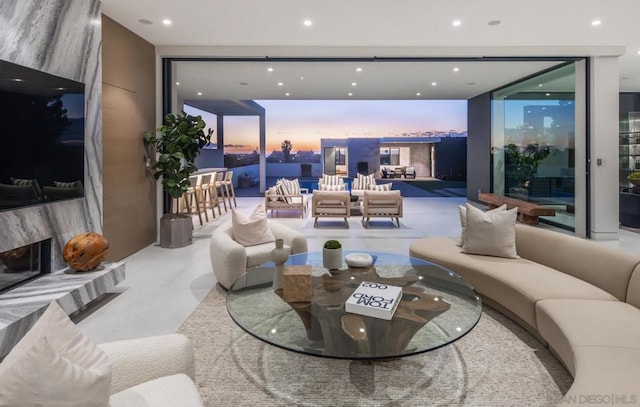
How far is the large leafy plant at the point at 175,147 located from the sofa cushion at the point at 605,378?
519 centimetres

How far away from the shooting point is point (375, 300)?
2254mm

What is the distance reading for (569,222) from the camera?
6.91 meters

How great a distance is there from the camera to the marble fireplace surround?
111 inches

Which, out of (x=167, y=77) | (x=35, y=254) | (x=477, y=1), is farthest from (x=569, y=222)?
(x=35, y=254)

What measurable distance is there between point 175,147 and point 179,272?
6.69 feet

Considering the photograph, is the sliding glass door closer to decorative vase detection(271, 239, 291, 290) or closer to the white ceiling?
the white ceiling

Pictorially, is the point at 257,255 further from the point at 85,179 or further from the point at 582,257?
the point at 582,257

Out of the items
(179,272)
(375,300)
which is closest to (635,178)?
(375,300)

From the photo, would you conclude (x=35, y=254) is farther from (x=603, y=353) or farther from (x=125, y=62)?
(x=603, y=353)

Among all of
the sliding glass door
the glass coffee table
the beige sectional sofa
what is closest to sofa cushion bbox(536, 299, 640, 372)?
the beige sectional sofa

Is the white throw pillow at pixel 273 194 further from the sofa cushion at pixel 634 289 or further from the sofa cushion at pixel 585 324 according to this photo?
the sofa cushion at pixel 634 289

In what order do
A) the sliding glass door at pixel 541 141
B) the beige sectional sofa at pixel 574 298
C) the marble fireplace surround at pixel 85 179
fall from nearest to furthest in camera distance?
the beige sectional sofa at pixel 574 298, the marble fireplace surround at pixel 85 179, the sliding glass door at pixel 541 141

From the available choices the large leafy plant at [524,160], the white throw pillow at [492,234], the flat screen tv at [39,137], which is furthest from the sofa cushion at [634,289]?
the large leafy plant at [524,160]

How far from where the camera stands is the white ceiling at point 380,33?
4.54 m
